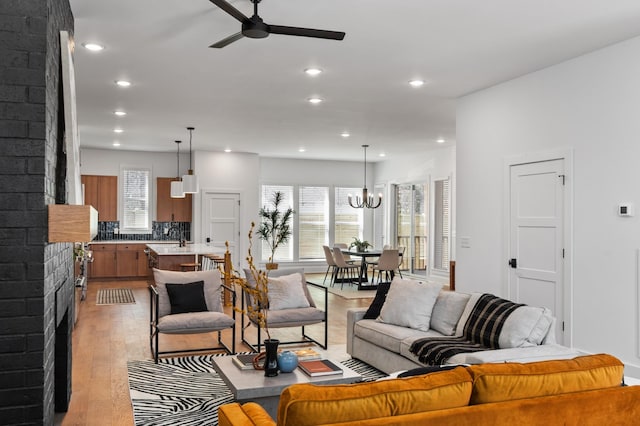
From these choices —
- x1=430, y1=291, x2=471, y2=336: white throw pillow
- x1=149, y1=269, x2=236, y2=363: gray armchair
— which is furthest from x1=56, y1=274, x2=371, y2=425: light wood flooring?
x1=430, y1=291, x2=471, y2=336: white throw pillow

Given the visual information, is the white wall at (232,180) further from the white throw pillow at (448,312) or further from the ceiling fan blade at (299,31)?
the ceiling fan blade at (299,31)

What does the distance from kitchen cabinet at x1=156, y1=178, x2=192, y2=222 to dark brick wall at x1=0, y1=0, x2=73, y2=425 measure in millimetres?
9977

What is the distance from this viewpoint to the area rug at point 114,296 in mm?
9133

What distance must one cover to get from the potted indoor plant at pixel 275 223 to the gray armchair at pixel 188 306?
7.05 m

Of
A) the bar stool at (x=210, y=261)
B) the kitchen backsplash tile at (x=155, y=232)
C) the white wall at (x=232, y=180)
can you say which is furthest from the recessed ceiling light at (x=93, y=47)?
the kitchen backsplash tile at (x=155, y=232)

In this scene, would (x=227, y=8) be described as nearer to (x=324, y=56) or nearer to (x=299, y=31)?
(x=299, y=31)

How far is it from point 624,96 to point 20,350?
15.5ft

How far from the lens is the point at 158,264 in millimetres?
9164

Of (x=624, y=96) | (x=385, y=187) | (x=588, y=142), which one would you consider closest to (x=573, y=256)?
(x=588, y=142)

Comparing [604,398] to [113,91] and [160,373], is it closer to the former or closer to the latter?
[160,373]

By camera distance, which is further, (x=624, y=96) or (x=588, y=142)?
A: (x=588, y=142)

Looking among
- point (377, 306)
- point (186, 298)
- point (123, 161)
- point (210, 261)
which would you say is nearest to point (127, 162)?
point (123, 161)

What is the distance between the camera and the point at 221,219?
1235 cm

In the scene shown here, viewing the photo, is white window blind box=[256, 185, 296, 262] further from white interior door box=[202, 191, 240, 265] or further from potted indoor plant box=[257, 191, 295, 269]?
white interior door box=[202, 191, 240, 265]
